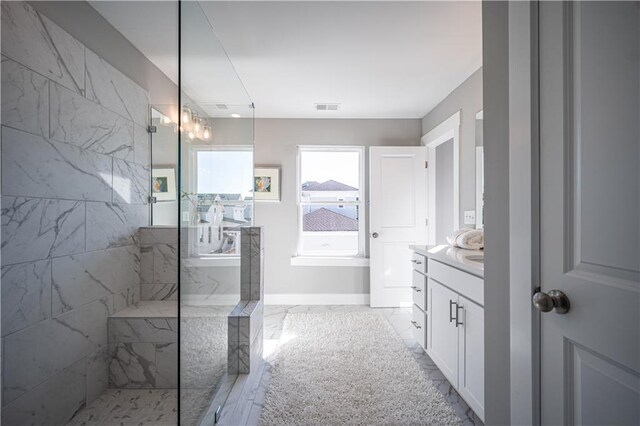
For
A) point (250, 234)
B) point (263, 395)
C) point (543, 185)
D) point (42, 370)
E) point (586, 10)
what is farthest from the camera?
point (250, 234)

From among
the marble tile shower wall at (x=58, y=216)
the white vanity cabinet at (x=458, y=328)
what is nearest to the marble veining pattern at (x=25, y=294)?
the marble tile shower wall at (x=58, y=216)

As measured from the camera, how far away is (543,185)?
2.68 ft

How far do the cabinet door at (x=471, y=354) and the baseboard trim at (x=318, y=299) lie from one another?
6.79 feet

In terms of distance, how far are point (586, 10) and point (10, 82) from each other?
84.4 inches

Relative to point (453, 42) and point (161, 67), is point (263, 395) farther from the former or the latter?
point (453, 42)

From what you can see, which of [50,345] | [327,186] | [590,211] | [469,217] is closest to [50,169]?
[50,345]

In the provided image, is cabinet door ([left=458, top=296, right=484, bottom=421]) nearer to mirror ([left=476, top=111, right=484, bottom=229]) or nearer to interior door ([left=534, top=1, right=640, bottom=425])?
interior door ([left=534, top=1, right=640, bottom=425])

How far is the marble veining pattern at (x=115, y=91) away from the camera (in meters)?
1.82

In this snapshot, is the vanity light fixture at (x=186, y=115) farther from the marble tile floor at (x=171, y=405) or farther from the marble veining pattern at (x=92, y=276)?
the marble tile floor at (x=171, y=405)

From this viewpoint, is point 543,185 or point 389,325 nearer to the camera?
point 543,185

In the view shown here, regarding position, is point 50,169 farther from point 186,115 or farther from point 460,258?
point 460,258

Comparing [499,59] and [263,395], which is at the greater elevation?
[499,59]

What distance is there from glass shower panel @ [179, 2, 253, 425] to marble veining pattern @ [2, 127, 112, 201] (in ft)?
2.63

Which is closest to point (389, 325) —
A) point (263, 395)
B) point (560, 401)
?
point (263, 395)
